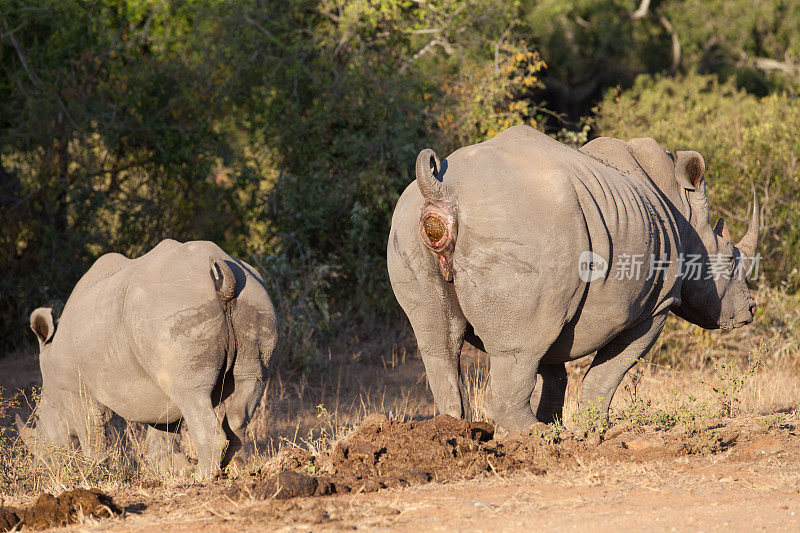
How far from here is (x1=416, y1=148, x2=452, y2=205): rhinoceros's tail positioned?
4.79m

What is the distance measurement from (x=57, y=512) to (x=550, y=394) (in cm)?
337

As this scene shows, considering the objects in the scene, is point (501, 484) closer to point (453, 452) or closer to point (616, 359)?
point (453, 452)

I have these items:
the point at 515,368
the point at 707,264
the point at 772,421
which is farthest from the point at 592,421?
the point at 707,264

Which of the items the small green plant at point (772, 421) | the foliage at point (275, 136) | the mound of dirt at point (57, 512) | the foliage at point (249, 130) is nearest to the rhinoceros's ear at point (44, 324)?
the mound of dirt at point (57, 512)

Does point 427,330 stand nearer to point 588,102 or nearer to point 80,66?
point 80,66

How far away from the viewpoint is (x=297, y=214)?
11.8m

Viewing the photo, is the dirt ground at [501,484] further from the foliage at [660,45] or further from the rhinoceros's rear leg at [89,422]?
the foliage at [660,45]

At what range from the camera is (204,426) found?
555cm

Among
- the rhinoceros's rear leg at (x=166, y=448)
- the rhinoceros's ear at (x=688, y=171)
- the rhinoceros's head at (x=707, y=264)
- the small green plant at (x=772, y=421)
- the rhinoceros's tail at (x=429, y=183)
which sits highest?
the rhinoceros's tail at (x=429, y=183)

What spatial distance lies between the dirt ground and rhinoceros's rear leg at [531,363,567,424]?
480 mm

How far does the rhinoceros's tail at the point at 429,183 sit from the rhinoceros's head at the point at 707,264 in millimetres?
2097

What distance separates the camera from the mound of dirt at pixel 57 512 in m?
4.32

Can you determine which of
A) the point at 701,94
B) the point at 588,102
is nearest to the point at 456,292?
the point at 701,94

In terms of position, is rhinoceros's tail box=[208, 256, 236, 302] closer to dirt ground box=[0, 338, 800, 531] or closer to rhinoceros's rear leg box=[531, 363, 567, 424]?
dirt ground box=[0, 338, 800, 531]
